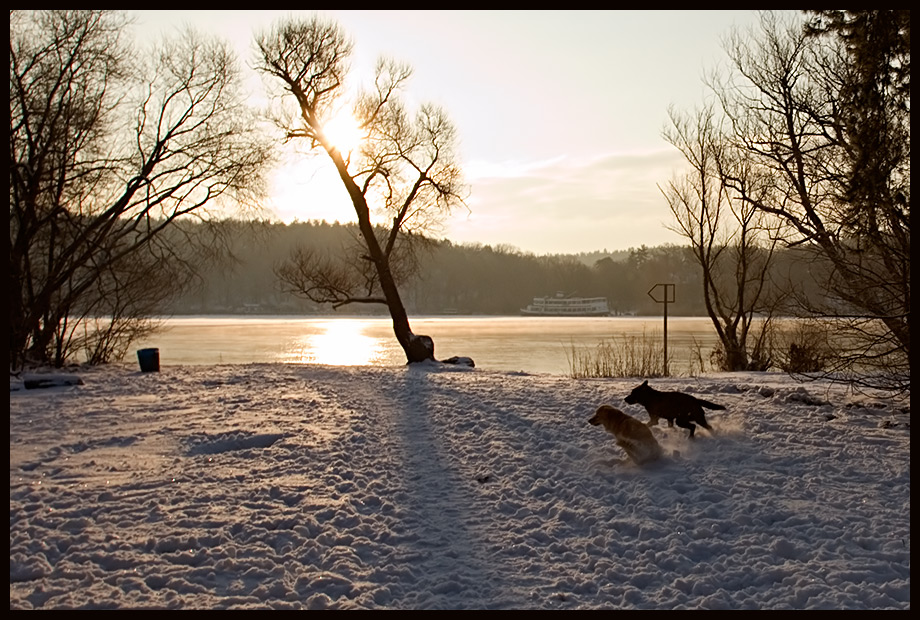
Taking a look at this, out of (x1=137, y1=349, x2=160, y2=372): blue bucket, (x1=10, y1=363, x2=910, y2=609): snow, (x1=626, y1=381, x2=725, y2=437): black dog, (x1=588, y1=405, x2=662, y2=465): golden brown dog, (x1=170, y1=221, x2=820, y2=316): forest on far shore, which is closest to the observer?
(x1=10, y1=363, x2=910, y2=609): snow

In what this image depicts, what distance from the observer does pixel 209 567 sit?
418 cm

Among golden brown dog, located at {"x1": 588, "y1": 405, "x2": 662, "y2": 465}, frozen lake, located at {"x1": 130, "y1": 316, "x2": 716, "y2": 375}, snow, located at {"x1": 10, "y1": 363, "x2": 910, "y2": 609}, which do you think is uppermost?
golden brown dog, located at {"x1": 588, "y1": 405, "x2": 662, "y2": 465}

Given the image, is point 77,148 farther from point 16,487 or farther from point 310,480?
point 310,480

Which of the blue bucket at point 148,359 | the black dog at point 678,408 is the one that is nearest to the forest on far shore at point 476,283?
the blue bucket at point 148,359

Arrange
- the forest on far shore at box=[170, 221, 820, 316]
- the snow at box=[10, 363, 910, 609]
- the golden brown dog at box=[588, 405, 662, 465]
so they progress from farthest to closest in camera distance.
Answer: the forest on far shore at box=[170, 221, 820, 316] → the golden brown dog at box=[588, 405, 662, 465] → the snow at box=[10, 363, 910, 609]

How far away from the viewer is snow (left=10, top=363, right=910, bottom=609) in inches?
154

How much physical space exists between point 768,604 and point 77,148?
1688 cm

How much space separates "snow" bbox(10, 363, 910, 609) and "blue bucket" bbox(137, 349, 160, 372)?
5.70 meters

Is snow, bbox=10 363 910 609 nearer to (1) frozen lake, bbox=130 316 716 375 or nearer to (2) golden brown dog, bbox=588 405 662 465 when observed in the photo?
(2) golden brown dog, bbox=588 405 662 465

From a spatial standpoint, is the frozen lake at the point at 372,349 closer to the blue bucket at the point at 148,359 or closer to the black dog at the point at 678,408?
the blue bucket at the point at 148,359

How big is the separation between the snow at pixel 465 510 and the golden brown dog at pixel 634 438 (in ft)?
0.43

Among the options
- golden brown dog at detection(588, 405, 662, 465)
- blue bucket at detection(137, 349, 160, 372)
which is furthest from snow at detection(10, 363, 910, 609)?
blue bucket at detection(137, 349, 160, 372)

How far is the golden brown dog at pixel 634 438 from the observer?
616 cm

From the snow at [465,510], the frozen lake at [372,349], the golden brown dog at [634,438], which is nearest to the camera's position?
the snow at [465,510]
